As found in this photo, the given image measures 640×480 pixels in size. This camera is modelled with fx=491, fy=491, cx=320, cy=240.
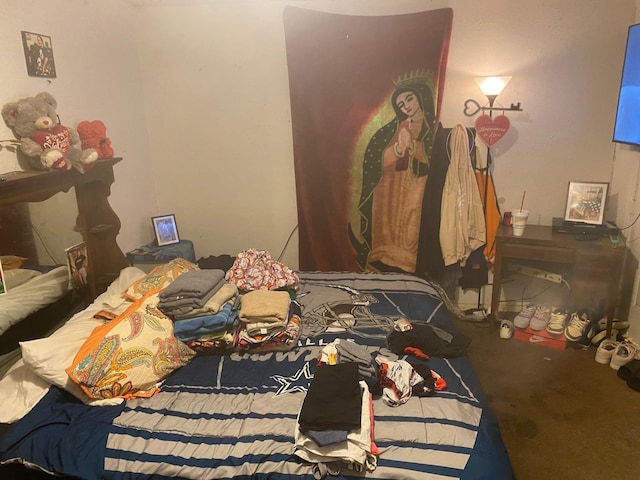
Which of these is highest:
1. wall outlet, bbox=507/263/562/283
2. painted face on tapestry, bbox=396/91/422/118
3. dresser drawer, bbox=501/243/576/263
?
painted face on tapestry, bbox=396/91/422/118

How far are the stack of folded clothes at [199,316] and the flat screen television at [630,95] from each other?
2.51m

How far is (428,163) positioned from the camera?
353 centimetres

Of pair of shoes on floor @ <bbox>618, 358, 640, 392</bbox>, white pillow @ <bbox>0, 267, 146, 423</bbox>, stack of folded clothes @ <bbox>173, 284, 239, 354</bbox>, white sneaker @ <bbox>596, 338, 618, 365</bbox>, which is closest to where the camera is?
white pillow @ <bbox>0, 267, 146, 423</bbox>

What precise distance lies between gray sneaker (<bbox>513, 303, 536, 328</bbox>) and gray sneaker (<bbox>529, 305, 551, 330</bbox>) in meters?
0.03

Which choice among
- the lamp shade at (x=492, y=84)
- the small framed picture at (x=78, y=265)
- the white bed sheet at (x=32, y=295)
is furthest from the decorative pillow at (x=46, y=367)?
the lamp shade at (x=492, y=84)

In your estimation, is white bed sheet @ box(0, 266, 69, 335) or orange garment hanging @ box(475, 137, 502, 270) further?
orange garment hanging @ box(475, 137, 502, 270)

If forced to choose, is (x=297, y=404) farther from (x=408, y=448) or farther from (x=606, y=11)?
(x=606, y=11)

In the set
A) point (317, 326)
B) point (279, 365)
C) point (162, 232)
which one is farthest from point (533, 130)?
point (162, 232)

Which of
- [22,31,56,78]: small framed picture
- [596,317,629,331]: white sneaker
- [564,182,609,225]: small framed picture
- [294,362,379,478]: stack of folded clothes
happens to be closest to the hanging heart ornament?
[564,182,609,225]: small framed picture

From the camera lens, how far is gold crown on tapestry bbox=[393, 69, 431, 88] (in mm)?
3406

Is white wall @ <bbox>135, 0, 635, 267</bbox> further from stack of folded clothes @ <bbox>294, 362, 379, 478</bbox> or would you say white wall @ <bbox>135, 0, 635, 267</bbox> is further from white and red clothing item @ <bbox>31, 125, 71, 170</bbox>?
stack of folded clothes @ <bbox>294, 362, 379, 478</bbox>

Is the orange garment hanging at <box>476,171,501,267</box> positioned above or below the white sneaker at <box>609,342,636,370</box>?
above

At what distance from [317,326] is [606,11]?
2.80 m

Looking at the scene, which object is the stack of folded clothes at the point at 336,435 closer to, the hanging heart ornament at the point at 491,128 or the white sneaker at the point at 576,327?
the white sneaker at the point at 576,327
